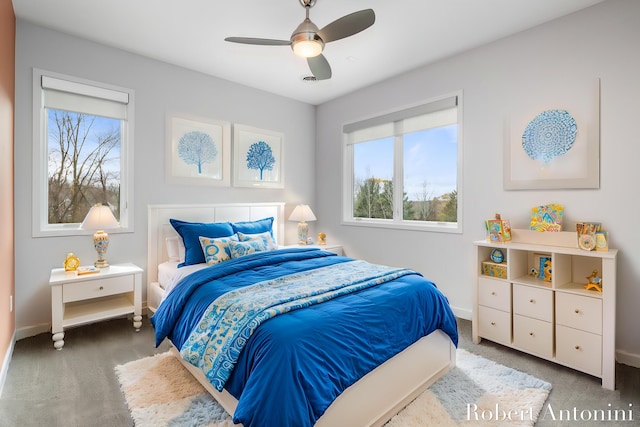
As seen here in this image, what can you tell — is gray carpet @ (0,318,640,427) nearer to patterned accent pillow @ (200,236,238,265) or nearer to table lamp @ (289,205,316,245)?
patterned accent pillow @ (200,236,238,265)

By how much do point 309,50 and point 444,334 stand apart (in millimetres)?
2175

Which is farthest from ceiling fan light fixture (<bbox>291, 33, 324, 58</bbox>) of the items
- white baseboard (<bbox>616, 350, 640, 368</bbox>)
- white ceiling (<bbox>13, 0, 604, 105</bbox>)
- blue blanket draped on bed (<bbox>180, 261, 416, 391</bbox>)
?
white baseboard (<bbox>616, 350, 640, 368</bbox>)

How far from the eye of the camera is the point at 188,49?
3.15 m

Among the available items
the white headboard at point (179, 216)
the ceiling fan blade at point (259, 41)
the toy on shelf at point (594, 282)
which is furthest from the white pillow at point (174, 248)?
the toy on shelf at point (594, 282)

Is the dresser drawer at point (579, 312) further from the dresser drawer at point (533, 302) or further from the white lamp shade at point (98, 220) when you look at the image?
the white lamp shade at point (98, 220)

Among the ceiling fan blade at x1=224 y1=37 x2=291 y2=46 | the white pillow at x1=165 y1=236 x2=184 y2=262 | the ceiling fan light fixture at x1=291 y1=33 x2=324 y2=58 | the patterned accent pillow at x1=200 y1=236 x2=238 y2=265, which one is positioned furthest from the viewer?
the white pillow at x1=165 y1=236 x2=184 y2=262

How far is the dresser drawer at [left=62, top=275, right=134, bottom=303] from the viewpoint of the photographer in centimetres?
259

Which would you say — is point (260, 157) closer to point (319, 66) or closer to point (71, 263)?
point (319, 66)

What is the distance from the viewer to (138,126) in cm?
330

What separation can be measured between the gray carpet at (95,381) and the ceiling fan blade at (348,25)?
256cm

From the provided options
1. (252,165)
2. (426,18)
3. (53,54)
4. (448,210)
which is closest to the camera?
(426,18)

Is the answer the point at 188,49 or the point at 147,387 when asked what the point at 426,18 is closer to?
the point at 188,49

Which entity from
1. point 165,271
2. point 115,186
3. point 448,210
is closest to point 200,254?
point 165,271

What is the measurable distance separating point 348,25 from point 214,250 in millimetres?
2109
